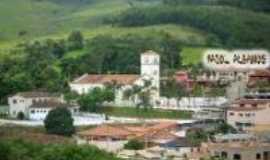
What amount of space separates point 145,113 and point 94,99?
66.0 inches

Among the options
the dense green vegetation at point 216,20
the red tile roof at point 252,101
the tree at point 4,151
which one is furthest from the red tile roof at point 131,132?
the dense green vegetation at point 216,20

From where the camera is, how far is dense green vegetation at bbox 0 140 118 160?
2114 cm

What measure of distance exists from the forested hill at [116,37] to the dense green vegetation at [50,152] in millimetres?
12725

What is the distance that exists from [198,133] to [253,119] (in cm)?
266

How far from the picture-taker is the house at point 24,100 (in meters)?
33.4

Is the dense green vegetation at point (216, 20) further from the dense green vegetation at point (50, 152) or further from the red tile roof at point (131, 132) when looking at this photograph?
the dense green vegetation at point (50, 152)

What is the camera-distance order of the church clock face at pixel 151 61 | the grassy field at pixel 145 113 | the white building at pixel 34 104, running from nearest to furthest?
the grassy field at pixel 145 113, the white building at pixel 34 104, the church clock face at pixel 151 61

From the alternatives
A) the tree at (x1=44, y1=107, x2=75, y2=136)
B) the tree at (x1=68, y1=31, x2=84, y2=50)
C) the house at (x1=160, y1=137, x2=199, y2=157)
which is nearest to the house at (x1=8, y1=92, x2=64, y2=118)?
the tree at (x1=44, y1=107, x2=75, y2=136)

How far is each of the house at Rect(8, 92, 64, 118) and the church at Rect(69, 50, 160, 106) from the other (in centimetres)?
198

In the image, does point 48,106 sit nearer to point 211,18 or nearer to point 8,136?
point 8,136

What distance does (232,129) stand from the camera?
1149 inches

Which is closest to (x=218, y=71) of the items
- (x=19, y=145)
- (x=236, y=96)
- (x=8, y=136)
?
(x=236, y=96)

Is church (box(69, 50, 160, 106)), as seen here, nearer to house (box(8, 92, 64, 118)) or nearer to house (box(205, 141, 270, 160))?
house (box(8, 92, 64, 118))

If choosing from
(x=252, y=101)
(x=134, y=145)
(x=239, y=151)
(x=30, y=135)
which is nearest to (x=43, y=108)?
(x=30, y=135)
